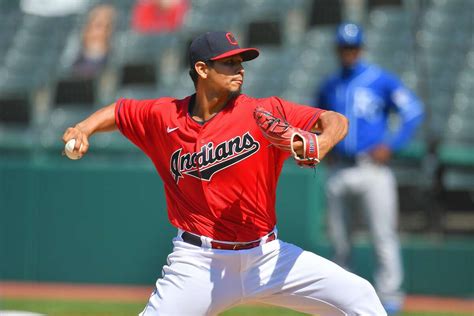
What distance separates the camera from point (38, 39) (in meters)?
15.0

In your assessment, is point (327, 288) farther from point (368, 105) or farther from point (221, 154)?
point (368, 105)

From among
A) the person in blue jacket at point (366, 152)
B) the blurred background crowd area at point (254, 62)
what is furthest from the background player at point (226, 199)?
the blurred background crowd area at point (254, 62)

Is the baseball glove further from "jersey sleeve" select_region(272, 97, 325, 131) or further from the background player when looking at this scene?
"jersey sleeve" select_region(272, 97, 325, 131)

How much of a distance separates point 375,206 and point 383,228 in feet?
0.60

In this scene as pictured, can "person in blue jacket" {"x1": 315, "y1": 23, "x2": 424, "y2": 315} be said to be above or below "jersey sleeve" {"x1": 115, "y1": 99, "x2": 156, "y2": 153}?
below

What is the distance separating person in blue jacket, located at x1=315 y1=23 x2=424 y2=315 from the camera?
7.49 metres

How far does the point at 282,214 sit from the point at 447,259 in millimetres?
1671

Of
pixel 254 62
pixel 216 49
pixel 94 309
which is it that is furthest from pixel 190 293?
pixel 254 62

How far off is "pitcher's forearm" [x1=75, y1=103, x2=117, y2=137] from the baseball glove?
0.92 meters

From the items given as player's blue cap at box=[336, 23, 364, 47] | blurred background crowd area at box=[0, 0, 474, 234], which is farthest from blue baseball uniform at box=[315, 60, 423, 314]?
blurred background crowd area at box=[0, 0, 474, 234]

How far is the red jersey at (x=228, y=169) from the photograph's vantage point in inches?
178

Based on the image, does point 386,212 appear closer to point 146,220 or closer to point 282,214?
point 282,214

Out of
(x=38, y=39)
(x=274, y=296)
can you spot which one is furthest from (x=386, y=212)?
(x=38, y=39)

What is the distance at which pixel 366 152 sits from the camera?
7.51 meters
